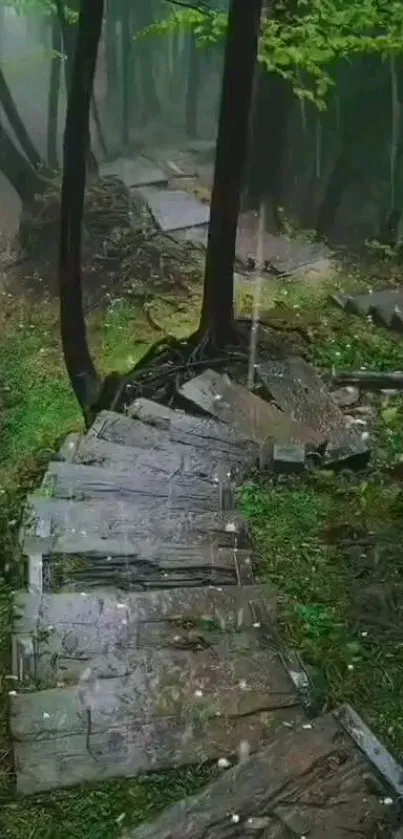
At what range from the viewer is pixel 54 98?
6047mm

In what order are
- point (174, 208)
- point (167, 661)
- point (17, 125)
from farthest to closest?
1. point (17, 125)
2. point (174, 208)
3. point (167, 661)

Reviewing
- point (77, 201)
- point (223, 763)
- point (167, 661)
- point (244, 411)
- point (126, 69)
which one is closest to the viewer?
point (223, 763)

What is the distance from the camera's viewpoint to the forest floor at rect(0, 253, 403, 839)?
5.27 feet

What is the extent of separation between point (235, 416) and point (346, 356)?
2.74 ft

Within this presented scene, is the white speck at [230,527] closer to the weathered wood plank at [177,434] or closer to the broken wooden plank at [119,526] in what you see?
the broken wooden plank at [119,526]

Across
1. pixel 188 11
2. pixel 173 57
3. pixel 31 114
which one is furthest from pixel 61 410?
pixel 173 57

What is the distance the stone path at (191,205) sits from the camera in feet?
16.3

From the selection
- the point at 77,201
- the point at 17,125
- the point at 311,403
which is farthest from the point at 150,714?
the point at 17,125

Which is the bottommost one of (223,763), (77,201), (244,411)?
(223,763)

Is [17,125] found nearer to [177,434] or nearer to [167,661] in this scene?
[177,434]

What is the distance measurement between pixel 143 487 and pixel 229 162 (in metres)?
1.34

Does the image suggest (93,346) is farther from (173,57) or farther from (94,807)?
(173,57)

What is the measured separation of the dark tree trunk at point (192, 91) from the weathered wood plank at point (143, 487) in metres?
3.59

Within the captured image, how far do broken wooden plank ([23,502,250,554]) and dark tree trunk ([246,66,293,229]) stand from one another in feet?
10.5
